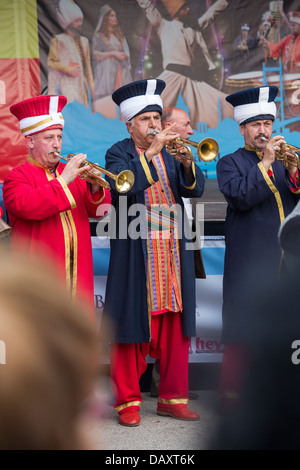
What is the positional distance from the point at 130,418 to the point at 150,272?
87 cm

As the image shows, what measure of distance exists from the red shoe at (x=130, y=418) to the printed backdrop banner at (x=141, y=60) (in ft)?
6.71

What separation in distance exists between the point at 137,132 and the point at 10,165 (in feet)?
4.99

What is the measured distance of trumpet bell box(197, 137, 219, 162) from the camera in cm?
401

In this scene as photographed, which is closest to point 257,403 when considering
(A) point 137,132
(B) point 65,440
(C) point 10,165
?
(B) point 65,440

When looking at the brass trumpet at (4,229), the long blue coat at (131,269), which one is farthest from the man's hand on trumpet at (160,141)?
the brass trumpet at (4,229)

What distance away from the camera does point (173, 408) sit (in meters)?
4.01

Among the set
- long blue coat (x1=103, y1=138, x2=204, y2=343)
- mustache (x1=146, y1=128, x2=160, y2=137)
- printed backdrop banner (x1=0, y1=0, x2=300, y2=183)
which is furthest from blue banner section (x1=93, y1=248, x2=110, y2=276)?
mustache (x1=146, y1=128, x2=160, y2=137)

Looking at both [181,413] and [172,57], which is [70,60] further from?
[181,413]

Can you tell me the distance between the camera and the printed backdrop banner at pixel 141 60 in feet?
16.6

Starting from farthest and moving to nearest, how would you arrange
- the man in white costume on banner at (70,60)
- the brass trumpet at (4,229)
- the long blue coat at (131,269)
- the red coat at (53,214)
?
the man in white costume on banner at (70,60) < the long blue coat at (131,269) < the brass trumpet at (4,229) < the red coat at (53,214)

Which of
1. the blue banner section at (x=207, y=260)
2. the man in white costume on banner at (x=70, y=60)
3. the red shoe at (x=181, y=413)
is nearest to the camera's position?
the red shoe at (x=181, y=413)

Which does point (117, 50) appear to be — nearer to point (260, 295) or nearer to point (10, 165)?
point (10, 165)

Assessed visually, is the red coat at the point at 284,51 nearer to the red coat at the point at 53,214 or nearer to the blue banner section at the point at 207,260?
the blue banner section at the point at 207,260
